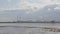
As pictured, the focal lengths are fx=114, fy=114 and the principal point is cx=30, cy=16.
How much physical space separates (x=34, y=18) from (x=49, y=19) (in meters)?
0.19

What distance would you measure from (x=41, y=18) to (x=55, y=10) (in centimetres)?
20

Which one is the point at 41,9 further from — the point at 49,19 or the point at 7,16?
the point at 7,16

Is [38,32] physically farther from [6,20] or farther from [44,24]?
[6,20]

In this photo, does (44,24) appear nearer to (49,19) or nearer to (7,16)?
(49,19)

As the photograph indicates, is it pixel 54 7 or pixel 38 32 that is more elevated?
pixel 54 7

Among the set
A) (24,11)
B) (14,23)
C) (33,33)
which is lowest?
(33,33)

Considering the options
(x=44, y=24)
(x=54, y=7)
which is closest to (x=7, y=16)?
(x=44, y=24)

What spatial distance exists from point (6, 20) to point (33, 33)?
14.5 inches

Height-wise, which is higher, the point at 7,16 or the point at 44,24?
the point at 7,16

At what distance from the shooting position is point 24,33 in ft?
4.50

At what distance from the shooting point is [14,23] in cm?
142

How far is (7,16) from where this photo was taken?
1.41 metres

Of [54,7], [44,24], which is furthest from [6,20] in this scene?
[54,7]

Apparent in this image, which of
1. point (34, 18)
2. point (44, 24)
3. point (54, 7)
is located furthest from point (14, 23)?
point (54, 7)
